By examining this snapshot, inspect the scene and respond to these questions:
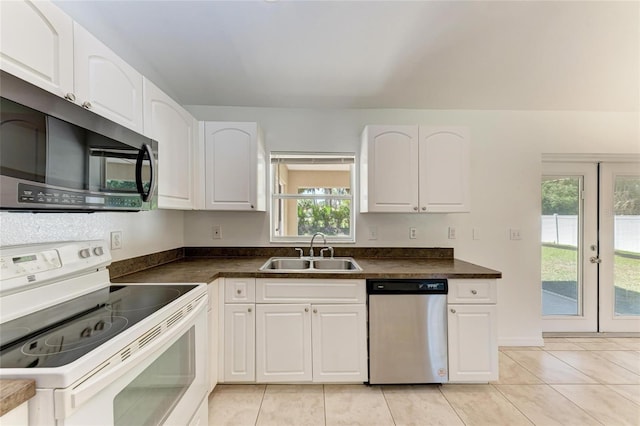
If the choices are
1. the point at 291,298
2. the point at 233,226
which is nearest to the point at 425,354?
the point at 291,298

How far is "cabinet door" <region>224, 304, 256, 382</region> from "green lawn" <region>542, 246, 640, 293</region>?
3.09m

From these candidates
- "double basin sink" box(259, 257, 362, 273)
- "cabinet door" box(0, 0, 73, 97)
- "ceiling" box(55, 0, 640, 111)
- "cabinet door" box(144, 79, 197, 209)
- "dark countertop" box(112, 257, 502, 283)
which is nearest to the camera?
"cabinet door" box(0, 0, 73, 97)

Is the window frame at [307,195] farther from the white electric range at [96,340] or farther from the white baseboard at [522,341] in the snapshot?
the white baseboard at [522,341]

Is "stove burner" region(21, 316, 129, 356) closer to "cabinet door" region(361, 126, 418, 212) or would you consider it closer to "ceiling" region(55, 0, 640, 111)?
"ceiling" region(55, 0, 640, 111)

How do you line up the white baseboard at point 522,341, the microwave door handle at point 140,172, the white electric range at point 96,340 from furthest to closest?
the white baseboard at point 522,341, the microwave door handle at point 140,172, the white electric range at point 96,340

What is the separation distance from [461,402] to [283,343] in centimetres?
130

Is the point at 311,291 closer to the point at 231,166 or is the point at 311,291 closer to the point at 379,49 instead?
the point at 231,166

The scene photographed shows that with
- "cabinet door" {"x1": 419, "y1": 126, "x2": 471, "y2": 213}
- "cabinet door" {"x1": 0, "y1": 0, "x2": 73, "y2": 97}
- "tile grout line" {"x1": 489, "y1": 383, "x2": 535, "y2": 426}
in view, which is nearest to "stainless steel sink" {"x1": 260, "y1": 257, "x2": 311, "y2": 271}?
"cabinet door" {"x1": 419, "y1": 126, "x2": 471, "y2": 213}

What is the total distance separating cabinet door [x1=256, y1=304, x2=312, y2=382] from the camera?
1.92 metres

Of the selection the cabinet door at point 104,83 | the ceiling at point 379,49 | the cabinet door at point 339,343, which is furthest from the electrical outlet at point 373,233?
the cabinet door at point 104,83

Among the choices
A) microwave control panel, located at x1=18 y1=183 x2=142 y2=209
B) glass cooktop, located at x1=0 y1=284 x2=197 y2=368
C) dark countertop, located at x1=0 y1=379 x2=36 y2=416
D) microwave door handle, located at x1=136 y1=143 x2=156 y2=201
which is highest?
microwave door handle, located at x1=136 y1=143 x2=156 y2=201

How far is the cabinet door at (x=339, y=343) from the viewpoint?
6.32ft

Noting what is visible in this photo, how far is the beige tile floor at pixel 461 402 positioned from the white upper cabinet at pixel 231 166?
1.45 meters

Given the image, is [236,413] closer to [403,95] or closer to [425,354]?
[425,354]
